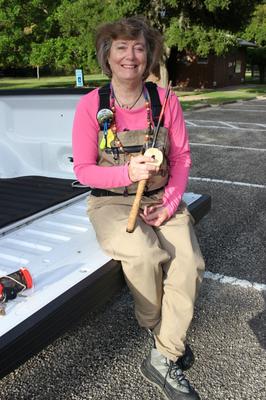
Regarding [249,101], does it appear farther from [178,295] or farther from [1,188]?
[178,295]

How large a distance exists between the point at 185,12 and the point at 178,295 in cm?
1784

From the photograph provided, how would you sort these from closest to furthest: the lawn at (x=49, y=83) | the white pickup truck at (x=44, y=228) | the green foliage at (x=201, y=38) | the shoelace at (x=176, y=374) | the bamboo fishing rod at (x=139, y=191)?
the white pickup truck at (x=44, y=228)
the bamboo fishing rod at (x=139, y=191)
the shoelace at (x=176, y=374)
the green foliage at (x=201, y=38)
the lawn at (x=49, y=83)

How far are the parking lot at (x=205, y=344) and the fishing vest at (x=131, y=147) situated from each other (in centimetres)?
94

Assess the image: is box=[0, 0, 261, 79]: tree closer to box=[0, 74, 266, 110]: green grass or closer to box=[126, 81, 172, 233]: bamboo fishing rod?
box=[0, 74, 266, 110]: green grass

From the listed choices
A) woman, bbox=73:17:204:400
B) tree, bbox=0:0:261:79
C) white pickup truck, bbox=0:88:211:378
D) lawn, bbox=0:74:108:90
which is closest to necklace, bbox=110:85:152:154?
woman, bbox=73:17:204:400

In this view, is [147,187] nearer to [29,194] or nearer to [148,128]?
[148,128]

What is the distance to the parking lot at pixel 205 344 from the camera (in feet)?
8.02

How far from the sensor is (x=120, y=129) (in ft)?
8.48

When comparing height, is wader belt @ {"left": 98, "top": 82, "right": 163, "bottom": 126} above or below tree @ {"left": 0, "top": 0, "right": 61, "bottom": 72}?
below

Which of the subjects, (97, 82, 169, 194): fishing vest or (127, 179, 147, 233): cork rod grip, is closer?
(127, 179, 147, 233): cork rod grip

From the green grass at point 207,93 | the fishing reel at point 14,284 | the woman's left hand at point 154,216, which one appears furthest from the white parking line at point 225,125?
the fishing reel at point 14,284

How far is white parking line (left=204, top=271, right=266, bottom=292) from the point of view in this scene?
3484mm

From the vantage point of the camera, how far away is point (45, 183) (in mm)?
4000

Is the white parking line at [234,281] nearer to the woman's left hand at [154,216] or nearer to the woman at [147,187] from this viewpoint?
the woman at [147,187]
